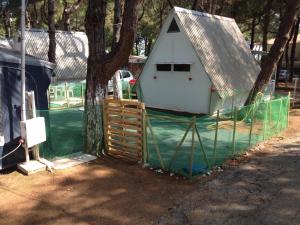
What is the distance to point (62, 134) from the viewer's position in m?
10.4

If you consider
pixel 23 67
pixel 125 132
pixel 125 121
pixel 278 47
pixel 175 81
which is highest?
pixel 278 47

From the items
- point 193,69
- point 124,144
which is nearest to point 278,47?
point 193,69

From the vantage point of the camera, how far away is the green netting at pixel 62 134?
8.59m

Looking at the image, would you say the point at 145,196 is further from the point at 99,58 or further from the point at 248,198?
the point at 99,58

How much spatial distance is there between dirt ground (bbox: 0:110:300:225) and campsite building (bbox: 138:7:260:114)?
6728 mm

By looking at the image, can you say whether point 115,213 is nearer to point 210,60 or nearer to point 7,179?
point 7,179

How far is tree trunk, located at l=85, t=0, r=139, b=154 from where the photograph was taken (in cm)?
818

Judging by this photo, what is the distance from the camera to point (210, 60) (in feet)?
50.5

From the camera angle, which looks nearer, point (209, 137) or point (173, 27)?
point (209, 137)

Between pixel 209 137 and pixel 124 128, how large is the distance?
3.34 m

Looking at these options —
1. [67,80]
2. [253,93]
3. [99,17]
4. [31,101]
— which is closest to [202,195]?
[31,101]

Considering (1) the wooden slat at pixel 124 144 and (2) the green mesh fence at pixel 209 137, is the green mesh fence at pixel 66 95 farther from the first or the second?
(1) the wooden slat at pixel 124 144

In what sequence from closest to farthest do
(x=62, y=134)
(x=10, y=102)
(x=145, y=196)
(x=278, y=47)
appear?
1. (x=145, y=196)
2. (x=10, y=102)
3. (x=62, y=134)
4. (x=278, y=47)

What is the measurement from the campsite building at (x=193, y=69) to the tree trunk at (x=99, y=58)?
7.04 meters
